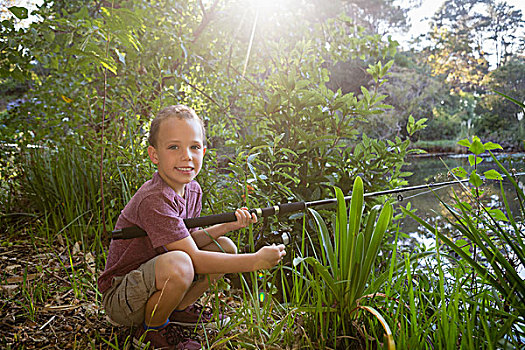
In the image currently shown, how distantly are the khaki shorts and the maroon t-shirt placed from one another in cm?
6

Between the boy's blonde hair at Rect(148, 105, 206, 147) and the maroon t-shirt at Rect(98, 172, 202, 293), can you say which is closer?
the maroon t-shirt at Rect(98, 172, 202, 293)

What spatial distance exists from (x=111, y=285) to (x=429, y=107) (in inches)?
386

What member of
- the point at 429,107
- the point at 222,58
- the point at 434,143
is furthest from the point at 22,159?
the point at 429,107

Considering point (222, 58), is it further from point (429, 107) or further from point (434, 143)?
point (429, 107)

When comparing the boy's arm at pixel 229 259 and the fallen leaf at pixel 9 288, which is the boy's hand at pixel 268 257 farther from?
the fallen leaf at pixel 9 288

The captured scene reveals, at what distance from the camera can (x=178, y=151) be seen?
1323 millimetres

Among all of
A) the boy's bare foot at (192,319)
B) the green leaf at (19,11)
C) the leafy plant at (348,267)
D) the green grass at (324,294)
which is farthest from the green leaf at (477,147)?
the green leaf at (19,11)

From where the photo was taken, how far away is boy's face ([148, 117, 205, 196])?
4.32 ft

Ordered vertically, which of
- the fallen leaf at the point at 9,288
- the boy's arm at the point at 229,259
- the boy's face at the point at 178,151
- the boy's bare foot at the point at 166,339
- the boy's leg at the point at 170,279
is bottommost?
the fallen leaf at the point at 9,288

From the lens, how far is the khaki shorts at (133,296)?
48.1 inches

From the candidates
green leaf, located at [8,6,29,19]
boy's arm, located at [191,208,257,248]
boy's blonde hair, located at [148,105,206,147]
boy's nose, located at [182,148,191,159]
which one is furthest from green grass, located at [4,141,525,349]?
green leaf, located at [8,6,29,19]

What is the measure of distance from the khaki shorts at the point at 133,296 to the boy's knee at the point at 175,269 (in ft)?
0.15

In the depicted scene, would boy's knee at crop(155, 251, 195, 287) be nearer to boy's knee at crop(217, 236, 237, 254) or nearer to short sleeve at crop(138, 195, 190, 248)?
→ short sleeve at crop(138, 195, 190, 248)

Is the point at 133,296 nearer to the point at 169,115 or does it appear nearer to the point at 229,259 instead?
the point at 229,259
